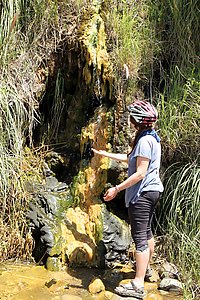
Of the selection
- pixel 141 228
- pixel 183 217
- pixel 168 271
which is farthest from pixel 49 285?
pixel 183 217

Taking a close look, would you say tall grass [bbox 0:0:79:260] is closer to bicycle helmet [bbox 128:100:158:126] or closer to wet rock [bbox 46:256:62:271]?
wet rock [bbox 46:256:62:271]

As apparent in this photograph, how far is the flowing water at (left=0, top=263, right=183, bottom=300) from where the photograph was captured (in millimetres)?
3875

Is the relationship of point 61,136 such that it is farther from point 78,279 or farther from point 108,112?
point 78,279

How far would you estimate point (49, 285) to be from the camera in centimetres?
403

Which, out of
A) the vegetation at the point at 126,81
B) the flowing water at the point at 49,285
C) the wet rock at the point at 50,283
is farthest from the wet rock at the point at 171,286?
the wet rock at the point at 50,283

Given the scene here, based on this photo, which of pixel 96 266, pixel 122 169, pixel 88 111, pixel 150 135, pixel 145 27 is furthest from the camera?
pixel 145 27

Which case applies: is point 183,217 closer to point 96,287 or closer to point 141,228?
point 141,228

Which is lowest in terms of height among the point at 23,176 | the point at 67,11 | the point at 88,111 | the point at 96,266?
the point at 96,266

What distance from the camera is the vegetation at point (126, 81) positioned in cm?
459

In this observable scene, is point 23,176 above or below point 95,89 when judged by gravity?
below

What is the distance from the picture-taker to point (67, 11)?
5.40 meters

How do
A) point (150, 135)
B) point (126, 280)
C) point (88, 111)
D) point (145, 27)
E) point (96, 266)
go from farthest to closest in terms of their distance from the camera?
Result: point (145, 27)
point (88, 111)
point (96, 266)
point (126, 280)
point (150, 135)

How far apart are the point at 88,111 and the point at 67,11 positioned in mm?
1113

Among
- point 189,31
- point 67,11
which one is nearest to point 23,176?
point 67,11
